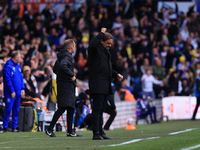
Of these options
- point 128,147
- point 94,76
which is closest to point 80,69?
point 94,76

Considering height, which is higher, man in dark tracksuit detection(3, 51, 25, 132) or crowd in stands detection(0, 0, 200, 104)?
crowd in stands detection(0, 0, 200, 104)

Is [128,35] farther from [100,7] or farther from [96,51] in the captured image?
[96,51]

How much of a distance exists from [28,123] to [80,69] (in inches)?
236

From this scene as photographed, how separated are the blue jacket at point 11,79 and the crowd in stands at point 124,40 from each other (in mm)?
3152

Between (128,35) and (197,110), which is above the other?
(128,35)

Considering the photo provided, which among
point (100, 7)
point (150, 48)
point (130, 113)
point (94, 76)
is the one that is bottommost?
point (130, 113)

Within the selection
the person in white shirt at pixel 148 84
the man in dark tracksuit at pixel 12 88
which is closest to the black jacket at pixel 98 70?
the man in dark tracksuit at pixel 12 88

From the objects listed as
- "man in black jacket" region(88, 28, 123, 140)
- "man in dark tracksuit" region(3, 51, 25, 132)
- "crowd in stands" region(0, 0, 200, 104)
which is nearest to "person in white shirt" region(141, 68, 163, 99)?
"crowd in stands" region(0, 0, 200, 104)

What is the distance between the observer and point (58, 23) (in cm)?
2097

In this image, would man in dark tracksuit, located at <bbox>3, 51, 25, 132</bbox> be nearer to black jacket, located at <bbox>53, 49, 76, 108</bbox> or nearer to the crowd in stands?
black jacket, located at <bbox>53, 49, 76, 108</bbox>

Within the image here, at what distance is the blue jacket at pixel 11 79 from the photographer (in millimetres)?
11570

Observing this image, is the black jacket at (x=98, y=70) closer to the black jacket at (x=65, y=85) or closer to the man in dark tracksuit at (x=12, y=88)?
the black jacket at (x=65, y=85)

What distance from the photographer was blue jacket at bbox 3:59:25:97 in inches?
456

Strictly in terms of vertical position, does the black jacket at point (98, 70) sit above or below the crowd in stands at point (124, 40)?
below
